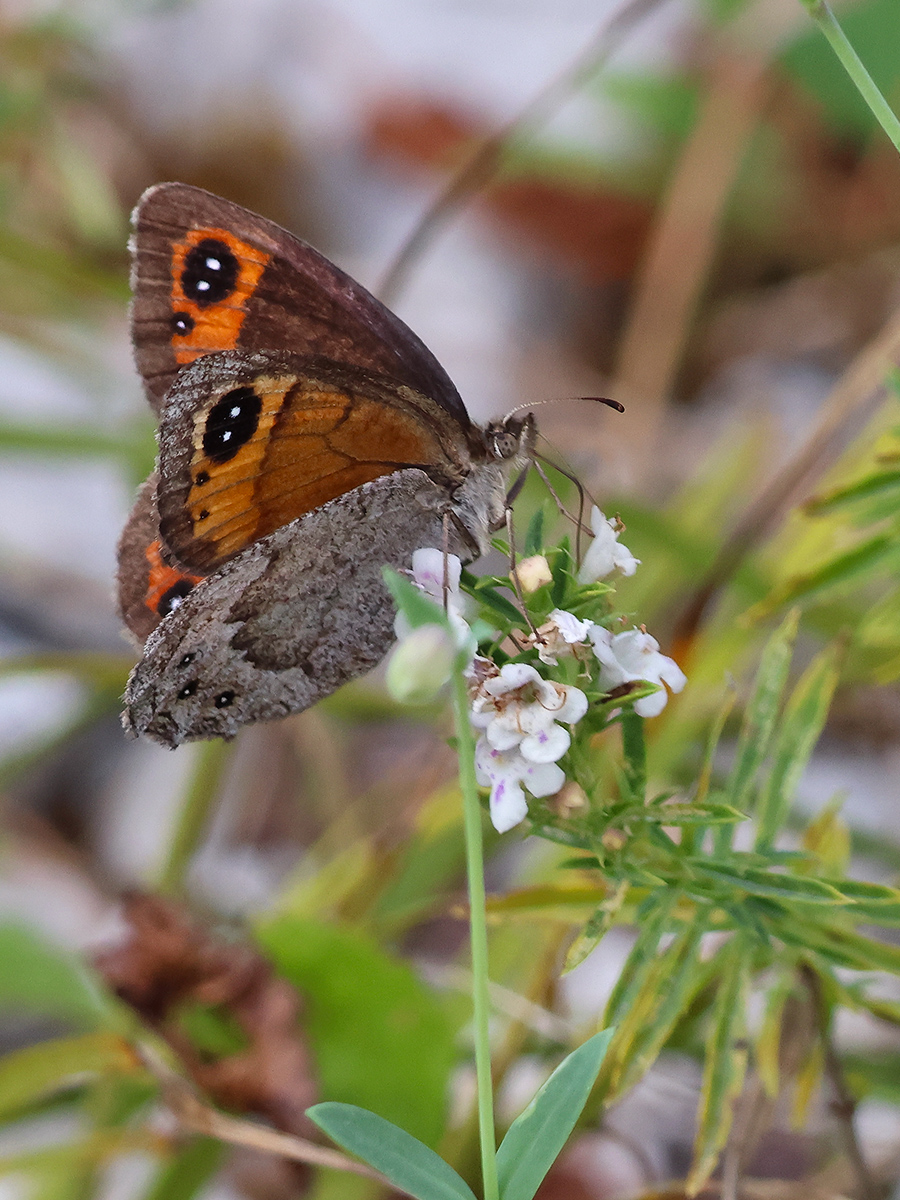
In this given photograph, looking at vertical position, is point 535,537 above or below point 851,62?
below

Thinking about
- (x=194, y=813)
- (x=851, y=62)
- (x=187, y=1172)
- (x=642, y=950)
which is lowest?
(x=187, y=1172)

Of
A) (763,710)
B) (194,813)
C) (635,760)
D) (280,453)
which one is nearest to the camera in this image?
(635,760)

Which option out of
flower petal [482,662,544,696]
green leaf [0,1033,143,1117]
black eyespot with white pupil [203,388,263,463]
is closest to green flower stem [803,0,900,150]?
flower petal [482,662,544,696]

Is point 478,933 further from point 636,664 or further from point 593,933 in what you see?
point 636,664

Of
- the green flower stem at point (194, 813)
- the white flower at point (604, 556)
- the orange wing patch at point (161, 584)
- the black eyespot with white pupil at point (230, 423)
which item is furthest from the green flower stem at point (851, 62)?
the green flower stem at point (194, 813)

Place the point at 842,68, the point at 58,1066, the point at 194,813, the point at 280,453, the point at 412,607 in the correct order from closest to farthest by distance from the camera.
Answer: the point at 412,607 → the point at 280,453 → the point at 58,1066 → the point at 194,813 → the point at 842,68

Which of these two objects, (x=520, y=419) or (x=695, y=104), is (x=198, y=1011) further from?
(x=695, y=104)

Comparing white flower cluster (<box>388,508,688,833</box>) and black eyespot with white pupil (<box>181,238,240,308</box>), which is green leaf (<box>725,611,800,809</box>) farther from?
black eyespot with white pupil (<box>181,238,240,308</box>)

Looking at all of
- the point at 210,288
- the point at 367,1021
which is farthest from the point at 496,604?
the point at 367,1021
